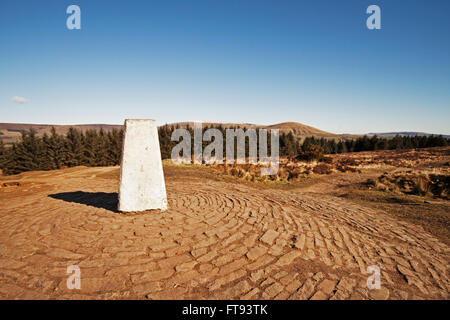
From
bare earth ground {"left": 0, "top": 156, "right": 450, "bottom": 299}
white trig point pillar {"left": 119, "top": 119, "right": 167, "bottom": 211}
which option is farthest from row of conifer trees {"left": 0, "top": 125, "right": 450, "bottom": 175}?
white trig point pillar {"left": 119, "top": 119, "right": 167, "bottom": 211}

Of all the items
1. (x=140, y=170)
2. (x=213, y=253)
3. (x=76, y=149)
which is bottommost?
(x=213, y=253)

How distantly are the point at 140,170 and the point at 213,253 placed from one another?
114 inches

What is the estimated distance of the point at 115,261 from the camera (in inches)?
124

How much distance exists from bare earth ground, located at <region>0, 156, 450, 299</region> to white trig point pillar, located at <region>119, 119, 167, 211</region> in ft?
1.09

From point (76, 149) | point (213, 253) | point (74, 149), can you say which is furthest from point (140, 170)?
point (74, 149)

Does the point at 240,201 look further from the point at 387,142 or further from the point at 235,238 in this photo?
the point at 387,142

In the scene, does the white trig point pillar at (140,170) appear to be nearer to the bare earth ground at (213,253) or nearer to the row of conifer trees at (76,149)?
the bare earth ground at (213,253)

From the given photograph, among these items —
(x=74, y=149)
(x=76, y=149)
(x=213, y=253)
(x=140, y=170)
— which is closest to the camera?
(x=213, y=253)

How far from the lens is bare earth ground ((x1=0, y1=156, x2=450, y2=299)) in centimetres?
273

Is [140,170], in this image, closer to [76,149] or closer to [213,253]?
[213,253]

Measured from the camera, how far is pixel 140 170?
Answer: 5000mm
